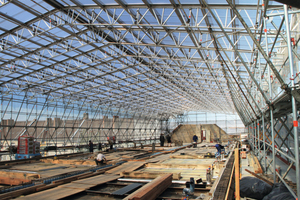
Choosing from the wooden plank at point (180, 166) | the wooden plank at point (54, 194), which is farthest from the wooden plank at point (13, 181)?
the wooden plank at point (180, 166)

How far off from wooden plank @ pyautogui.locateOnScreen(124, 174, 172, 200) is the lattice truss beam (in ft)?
16.1

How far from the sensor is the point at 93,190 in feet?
27.7

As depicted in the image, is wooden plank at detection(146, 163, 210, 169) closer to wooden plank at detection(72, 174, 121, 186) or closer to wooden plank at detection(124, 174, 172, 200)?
wooden plank at detection(72, 174, 121, 186)

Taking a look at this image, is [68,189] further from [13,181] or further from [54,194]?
[13,181]

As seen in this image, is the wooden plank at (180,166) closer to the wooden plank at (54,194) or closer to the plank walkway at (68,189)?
the plank walkway at (68,189)

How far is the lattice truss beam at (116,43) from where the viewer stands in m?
13.3

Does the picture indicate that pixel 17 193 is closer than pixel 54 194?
No

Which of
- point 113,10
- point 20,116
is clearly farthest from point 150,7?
point 20,116

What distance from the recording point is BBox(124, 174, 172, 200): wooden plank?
615cm

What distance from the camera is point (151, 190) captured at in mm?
6824

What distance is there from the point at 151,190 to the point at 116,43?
43.3 ft

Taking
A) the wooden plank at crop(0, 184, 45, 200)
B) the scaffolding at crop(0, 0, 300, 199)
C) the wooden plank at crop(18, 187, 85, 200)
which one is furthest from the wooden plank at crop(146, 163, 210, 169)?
the wooden plank at crop(0, 184, 45, 200)

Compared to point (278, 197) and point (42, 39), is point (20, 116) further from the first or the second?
point (278, 197)

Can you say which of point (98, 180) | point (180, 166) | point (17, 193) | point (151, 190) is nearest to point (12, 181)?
point (17, 193)
